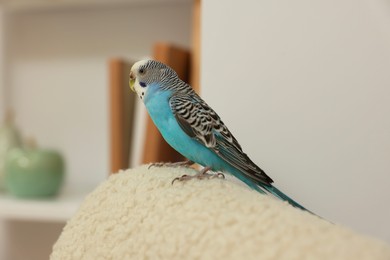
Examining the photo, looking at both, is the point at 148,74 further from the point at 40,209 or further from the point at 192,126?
the point at 40,209

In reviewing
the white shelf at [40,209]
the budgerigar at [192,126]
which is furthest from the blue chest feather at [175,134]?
the white shelf at [40,209]

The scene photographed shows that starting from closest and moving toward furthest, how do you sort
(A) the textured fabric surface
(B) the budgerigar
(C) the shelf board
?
(A) the textured fabric surface → (B) the budgerigar → (C) the shelf board

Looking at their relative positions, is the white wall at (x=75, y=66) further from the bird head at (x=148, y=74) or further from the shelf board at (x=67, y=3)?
the bird head at (x=148, y=74)

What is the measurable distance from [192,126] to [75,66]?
0.88 meters

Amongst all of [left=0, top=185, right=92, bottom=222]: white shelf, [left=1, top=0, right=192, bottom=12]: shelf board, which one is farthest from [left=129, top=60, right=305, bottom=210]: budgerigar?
[left=1, top=0, right=192, bottom=12]: shelf board

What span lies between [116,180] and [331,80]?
0.29m

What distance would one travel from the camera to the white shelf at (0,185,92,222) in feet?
3.59

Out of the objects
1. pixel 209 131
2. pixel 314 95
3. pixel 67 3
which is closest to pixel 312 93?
pixel 314 95

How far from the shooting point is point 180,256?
1.39 ft

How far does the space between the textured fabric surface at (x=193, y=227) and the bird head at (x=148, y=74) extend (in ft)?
0.35

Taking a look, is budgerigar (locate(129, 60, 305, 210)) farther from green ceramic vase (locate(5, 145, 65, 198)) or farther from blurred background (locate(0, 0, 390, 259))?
green ceramic vase (locate(5, 145, 65, 198))

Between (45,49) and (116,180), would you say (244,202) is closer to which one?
(116,180)

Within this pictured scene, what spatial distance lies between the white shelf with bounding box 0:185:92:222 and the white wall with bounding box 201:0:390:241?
1.85 ft

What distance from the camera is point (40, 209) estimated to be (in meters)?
1.11
